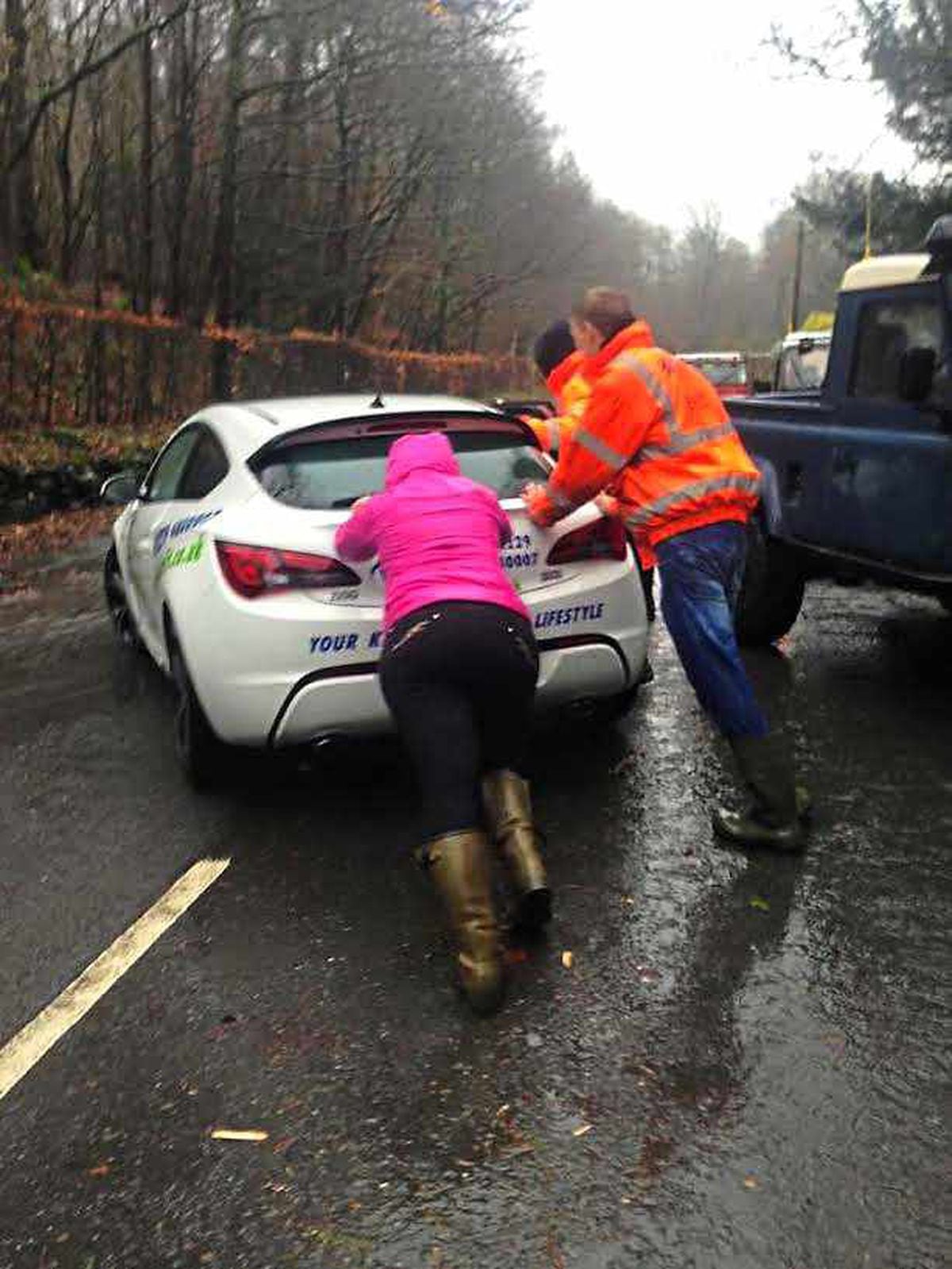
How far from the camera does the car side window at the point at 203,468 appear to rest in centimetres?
537

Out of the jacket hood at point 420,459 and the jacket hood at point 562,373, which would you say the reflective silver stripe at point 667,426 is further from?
the jacket hood at point 562,373

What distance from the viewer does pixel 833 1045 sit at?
321 cm

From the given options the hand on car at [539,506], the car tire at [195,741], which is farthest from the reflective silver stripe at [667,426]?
the car tire at [195,741]

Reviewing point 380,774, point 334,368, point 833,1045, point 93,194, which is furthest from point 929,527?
point 334,368

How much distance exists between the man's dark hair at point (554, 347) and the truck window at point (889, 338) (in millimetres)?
1621

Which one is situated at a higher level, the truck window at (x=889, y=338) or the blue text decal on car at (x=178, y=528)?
the truck window at (x=889, y=338)

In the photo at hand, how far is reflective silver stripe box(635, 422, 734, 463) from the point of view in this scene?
4371 mm

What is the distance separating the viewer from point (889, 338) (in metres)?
6.54

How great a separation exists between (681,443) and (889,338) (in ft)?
9.00

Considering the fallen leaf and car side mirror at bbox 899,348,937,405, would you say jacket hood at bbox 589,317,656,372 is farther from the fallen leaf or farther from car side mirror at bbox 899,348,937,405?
the fallen leaf

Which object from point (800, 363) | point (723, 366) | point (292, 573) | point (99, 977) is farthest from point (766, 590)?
point (723, 366)

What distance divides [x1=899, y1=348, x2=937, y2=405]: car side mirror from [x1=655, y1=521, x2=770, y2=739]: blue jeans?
1.80 metres

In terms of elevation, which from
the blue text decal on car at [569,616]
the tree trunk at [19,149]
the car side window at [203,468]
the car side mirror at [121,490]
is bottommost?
the blue text decal on car at [569,616]

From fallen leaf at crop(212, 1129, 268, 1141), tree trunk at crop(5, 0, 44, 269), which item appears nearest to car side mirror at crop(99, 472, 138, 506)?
fallen leaf at crop(212, 1129, 268, 1141)
